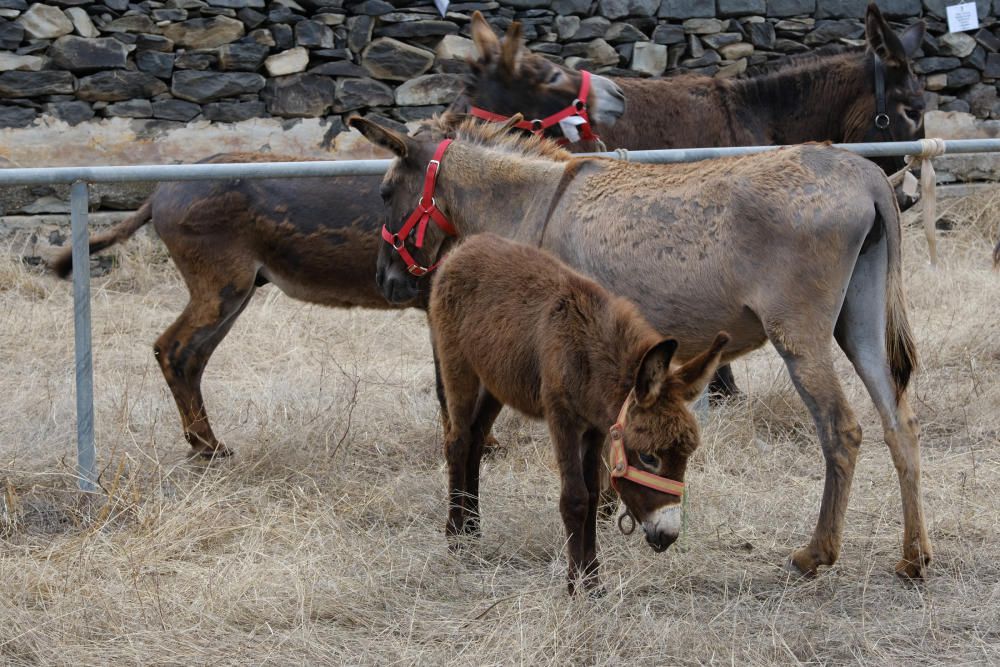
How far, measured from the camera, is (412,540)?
438 cm

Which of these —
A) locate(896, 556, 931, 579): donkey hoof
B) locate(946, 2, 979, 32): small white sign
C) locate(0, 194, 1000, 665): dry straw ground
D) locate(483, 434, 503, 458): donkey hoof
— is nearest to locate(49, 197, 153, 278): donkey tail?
locate(0, 194, 1000, 665): dry straw ground

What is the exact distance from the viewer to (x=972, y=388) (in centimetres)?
619

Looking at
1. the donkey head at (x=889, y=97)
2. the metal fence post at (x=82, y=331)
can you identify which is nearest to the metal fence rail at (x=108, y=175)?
the metal fence post at (x=82, y=331)

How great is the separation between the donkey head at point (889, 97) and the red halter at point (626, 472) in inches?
156

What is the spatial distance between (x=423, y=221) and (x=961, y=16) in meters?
7.40

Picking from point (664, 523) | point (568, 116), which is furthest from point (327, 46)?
point (664, 523)

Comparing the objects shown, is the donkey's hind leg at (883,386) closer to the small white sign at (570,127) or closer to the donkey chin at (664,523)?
the donkey chin at (664,523)

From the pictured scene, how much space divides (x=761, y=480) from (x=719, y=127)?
7.77 feet

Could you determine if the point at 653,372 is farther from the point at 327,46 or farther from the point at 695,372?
the point at 327,46

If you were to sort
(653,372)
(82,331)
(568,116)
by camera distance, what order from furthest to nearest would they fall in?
(568,116) → (82,331) → (653,372)

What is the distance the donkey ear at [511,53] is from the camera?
5930mm

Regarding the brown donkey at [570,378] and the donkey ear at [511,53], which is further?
the donkey ear at [511,53]

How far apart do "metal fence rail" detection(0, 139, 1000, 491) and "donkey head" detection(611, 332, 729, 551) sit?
135 centimetres

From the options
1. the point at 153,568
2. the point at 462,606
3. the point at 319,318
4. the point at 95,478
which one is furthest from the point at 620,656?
the point at 319,318
